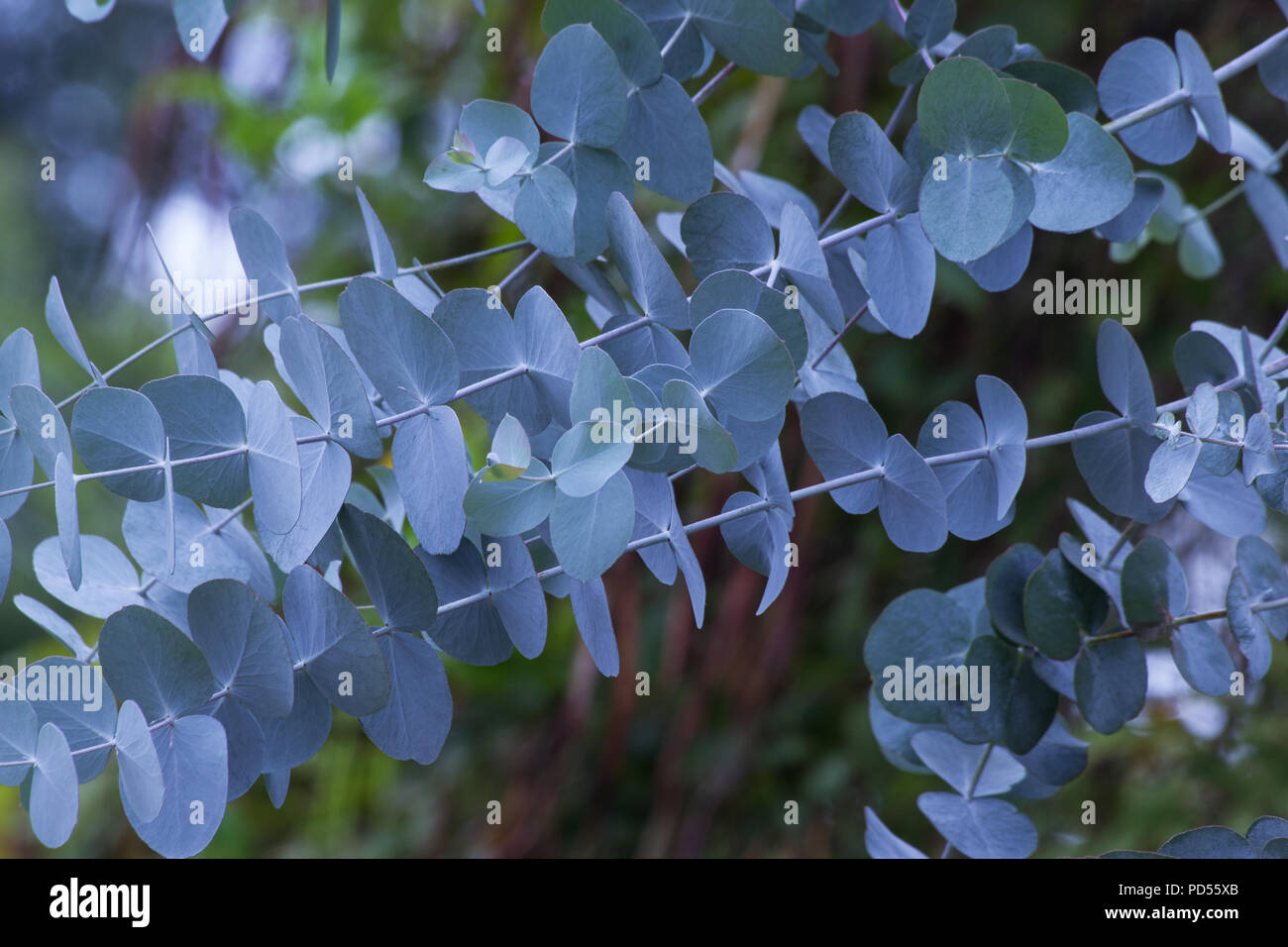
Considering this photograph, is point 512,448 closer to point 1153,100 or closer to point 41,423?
point 41,423

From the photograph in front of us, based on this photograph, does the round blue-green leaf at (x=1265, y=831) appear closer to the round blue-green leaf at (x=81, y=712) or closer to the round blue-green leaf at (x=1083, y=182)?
the round blue-green leaf at (x=1083, y=182)

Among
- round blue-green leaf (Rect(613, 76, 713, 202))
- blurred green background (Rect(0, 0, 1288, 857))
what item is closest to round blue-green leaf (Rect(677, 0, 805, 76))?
round blue-green leaf (Rect(613, 76, 713, 202))

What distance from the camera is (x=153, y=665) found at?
0.22m

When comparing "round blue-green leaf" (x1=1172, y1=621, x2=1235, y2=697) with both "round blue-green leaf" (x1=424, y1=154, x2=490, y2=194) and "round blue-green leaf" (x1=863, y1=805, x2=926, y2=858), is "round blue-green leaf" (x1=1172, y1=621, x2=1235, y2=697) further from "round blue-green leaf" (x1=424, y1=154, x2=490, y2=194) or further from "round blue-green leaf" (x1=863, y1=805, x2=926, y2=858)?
"round blue-green leaf" (x1=424, y1=154, x2=490, y2=194)

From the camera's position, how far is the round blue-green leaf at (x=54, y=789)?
205 millimetres

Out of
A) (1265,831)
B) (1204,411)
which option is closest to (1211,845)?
(1265,831)

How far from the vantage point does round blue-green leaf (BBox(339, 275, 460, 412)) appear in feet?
0.70

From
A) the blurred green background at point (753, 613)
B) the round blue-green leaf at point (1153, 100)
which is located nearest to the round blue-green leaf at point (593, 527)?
the round blue-green leaf at point (1153, 100)

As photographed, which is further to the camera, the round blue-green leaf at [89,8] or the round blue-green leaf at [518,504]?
the round blue-green leaf at [89,8]

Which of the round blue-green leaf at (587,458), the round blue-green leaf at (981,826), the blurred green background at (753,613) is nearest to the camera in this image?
the round blue-green leaf at (587,458)
